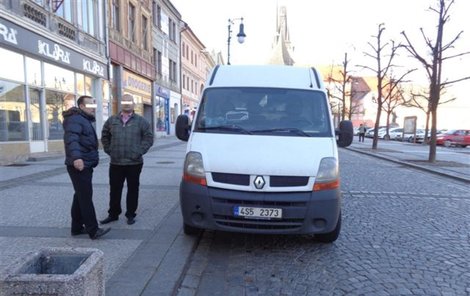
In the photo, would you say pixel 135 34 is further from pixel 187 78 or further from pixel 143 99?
pixel 187 78

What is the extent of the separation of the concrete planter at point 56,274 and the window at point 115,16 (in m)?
20.5

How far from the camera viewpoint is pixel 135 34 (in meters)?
25.0

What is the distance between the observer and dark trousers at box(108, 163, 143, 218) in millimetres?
5488

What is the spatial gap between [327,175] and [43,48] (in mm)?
12817

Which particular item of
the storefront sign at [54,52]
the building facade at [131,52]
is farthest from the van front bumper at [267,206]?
the building facade at [131,52]

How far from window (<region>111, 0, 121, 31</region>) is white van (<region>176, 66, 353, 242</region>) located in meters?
18.6

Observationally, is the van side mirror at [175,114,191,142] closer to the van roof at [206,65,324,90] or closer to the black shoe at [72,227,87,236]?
the van roof at [206,65,324,90]

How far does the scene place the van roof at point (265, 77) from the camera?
18.2 ft

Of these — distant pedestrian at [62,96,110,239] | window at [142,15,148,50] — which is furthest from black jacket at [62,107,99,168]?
window at [142,15,148,50]

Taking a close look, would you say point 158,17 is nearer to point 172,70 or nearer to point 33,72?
point 172,70

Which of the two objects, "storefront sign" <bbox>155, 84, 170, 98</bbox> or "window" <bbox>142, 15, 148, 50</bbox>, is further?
"storefront sign" <bbox>155, 84, 170, 98</bbox>

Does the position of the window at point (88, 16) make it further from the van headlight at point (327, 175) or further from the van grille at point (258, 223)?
the van headlight at point (327, 175)

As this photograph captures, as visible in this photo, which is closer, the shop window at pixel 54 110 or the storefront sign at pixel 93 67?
the shop window at pixel 54 110

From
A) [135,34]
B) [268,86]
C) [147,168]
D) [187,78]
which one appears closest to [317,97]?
[268,86]
